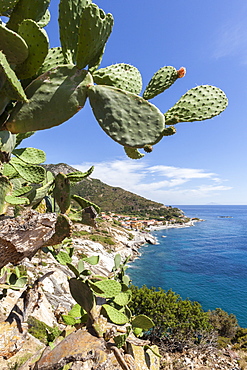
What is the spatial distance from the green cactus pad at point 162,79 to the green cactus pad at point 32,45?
688mm

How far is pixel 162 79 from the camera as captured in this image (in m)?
1.38

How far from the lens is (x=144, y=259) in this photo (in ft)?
89.0

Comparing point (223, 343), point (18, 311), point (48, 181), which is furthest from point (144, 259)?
point (48, 181)

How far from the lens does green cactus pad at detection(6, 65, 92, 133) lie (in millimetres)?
1055

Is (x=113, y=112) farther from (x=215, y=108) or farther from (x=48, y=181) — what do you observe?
(x=48, y=181)

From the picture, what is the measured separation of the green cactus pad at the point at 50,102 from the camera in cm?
105

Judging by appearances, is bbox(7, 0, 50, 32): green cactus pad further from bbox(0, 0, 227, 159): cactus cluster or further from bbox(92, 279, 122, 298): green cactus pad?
bbox(92, 279, 122, 298): green cactus pad

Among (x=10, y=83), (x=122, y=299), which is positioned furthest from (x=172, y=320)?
(x=10, y=83)

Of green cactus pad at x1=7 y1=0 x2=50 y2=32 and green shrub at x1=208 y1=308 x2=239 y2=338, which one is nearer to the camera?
green cactus pad at x1=7 y1=0 x2=50 y2=32

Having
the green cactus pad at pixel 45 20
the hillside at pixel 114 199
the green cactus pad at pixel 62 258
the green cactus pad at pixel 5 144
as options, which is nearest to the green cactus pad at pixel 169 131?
the green cactus pad at pixel 5 144

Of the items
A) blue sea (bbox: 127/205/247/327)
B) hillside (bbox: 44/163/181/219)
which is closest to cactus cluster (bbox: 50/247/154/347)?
blue sea (bbox: 127/205/247/327)

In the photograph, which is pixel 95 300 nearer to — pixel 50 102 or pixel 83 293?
pixel 83 293

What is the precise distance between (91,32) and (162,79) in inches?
21.9

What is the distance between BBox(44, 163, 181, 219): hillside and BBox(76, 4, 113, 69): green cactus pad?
50441 mm
